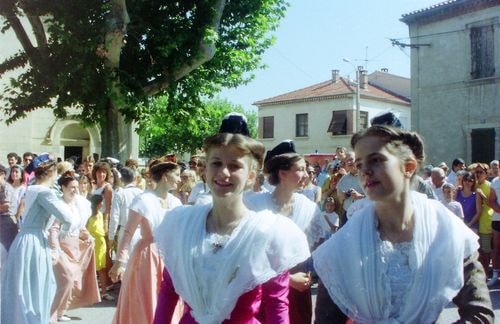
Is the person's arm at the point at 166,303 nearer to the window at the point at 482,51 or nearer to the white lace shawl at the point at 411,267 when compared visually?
the white lace shawl at the point at 411,267

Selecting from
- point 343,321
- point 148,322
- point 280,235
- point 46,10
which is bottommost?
point 148,322

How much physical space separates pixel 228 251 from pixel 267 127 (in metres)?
40.9

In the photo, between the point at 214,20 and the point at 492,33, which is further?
the point at 492,33

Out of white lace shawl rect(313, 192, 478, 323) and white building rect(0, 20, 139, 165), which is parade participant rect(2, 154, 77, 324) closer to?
white lace shawl rect(313, 192, 478, 323)

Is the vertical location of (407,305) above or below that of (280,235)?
below

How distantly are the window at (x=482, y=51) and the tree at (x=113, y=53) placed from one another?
31.6ft

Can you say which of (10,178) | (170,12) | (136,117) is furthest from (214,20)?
(10,178)

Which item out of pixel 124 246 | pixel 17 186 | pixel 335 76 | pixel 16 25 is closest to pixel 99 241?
pixel 17 186

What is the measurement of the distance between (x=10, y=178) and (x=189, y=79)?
7340 millimetres

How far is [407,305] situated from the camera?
2.17 metres

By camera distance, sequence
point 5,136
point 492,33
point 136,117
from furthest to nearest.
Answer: point 5,136, point 492,33, point 136,117

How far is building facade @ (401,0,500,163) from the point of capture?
20531 millimetres

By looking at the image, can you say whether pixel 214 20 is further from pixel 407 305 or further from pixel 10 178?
pixel 407 305

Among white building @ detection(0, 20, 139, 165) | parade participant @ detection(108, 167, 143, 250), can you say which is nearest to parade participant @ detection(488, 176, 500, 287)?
parade participant @ detection(108, 167, 143, 250)
